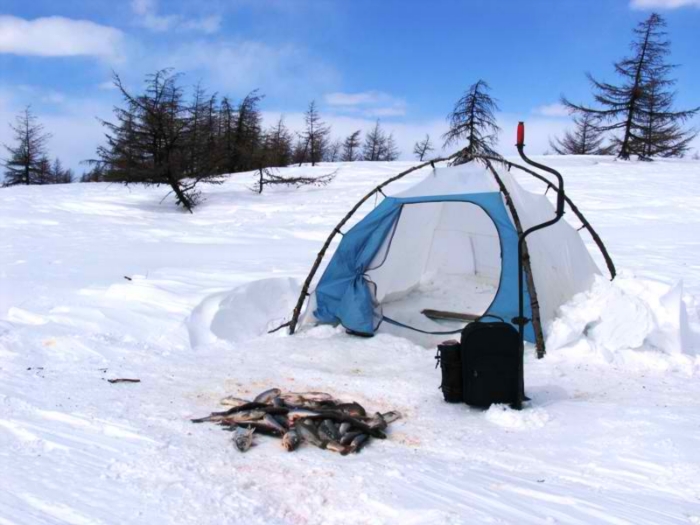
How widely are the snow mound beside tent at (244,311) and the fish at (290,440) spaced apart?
99.9 inches

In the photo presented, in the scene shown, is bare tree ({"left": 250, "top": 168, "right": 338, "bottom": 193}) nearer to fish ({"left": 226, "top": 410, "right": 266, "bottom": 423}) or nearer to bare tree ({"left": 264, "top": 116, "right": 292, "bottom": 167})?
bare tree ({"left": 264, "top": 116, "right": 292, "bottom": 167})

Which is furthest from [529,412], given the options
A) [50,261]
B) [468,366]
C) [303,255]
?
[50,261]

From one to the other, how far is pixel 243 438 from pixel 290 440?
0.30 metres

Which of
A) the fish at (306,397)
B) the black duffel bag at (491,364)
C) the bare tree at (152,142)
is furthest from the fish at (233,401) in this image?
the bare tree at (152,142)

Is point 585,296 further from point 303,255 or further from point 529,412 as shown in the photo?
point 303,255

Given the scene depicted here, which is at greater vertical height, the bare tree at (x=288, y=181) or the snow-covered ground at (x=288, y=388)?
the bare tree at (x=288, y=181)

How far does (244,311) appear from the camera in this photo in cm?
680

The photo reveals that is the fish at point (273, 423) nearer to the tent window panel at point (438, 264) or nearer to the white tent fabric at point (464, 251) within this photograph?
the white tent fabric at point (464, 251)

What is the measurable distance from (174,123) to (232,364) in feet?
51.2

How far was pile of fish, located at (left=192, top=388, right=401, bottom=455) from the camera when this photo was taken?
3.61 meters

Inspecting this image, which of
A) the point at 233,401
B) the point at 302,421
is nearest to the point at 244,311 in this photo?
the point at 233,401

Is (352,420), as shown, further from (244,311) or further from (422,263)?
(422,263)

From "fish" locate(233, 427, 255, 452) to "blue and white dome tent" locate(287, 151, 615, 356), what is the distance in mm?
2926

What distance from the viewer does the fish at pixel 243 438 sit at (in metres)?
3.50
